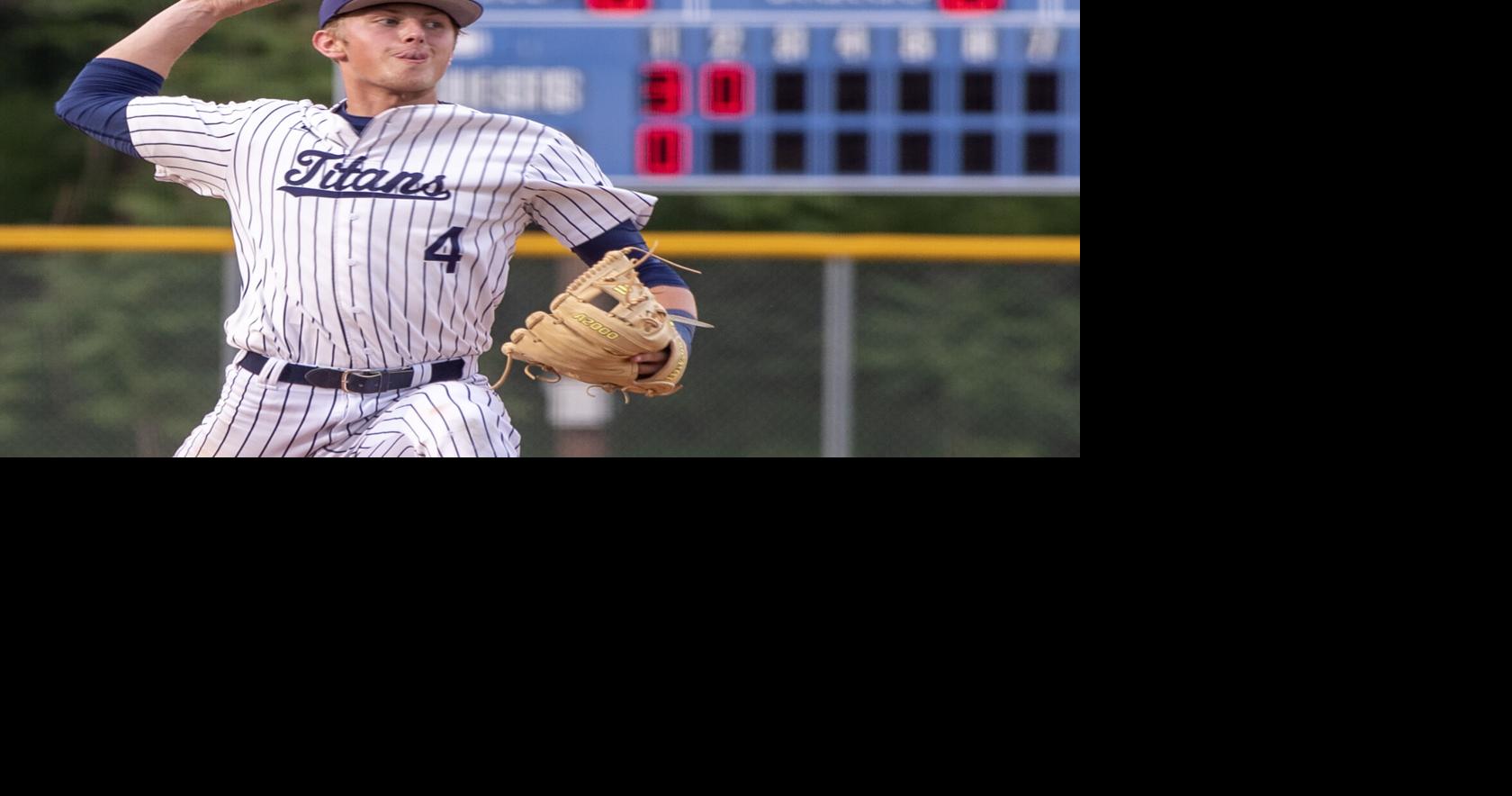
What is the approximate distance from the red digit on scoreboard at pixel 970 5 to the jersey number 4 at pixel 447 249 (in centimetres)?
312

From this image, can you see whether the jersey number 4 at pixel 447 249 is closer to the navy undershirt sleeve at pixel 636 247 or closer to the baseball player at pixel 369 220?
the baseball player at pixel 369 220

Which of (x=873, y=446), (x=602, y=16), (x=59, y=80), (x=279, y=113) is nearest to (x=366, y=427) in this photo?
(x=279, y=113)

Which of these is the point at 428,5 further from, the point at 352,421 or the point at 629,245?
the point at 352,421

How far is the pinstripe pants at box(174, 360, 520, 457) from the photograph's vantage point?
94.4 inches

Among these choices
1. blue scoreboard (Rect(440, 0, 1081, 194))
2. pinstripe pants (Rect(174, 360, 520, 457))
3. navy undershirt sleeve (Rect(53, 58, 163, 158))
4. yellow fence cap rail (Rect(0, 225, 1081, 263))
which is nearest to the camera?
pinstripe pants (Rect(174, 360, 520, 457))

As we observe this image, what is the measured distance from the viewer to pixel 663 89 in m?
5.21

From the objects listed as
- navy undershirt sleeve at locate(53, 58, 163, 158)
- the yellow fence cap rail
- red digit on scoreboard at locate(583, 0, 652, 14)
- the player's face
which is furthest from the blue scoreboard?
the player's face

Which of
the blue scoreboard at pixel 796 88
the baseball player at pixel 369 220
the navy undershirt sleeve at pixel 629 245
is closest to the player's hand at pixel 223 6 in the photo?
the baseball player at pixel 369 220

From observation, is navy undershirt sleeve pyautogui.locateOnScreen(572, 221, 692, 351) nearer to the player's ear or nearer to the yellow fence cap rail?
the player's ear

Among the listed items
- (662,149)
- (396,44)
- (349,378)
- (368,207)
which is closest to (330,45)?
(396,44)

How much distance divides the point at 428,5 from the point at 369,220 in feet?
1.02

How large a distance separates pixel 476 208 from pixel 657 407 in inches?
126

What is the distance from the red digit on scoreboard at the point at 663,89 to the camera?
17.1 feet

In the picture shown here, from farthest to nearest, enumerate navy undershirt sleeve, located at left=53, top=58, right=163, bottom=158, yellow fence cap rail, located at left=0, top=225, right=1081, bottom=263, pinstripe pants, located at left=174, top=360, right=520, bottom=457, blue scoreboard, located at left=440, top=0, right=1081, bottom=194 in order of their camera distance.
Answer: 1. yellow fence cap rail, located at left=0, top=225, right=1081, bottom=263
2. blue scoreboard, located at left=440, top=0, right=1081, bottom=194
3. navy undershirt sleeve, located at left=53, top=58, right=163, bottom=158
4. pinstripe pants, located at left=174, top=360, right=520, bottom=457
